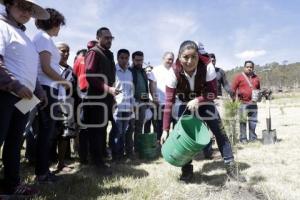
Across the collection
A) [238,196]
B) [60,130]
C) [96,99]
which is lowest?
[238,196]

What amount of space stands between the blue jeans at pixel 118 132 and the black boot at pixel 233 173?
7.15 feet

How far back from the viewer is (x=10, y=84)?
3152 millimetres

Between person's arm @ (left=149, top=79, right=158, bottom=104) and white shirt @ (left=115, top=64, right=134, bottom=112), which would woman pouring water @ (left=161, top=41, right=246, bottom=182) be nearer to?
white shirt @ (left=115, top=64, right=134, bottom=112)

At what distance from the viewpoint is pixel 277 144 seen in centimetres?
798

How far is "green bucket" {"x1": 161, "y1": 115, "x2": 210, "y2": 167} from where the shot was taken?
4195 millimetres

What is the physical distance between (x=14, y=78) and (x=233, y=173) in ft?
9.27

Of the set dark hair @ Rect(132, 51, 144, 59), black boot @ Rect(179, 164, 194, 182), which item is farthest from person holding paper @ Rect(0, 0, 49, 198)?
dark hair @ Rect(132, 51, 144, 59)

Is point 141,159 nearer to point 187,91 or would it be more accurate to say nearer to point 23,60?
point 187,91

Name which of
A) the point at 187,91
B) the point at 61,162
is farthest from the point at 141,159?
the point at 187,91

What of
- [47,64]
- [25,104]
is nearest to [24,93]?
[25,104]

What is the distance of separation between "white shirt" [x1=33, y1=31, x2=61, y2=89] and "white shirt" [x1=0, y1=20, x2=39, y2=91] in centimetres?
62

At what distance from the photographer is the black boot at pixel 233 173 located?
4.60 m

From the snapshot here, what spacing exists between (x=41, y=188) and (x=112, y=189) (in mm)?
775

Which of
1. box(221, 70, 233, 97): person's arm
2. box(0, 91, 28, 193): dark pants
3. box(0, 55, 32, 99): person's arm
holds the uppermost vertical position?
box(221, 70, 233, 97): person's arm
